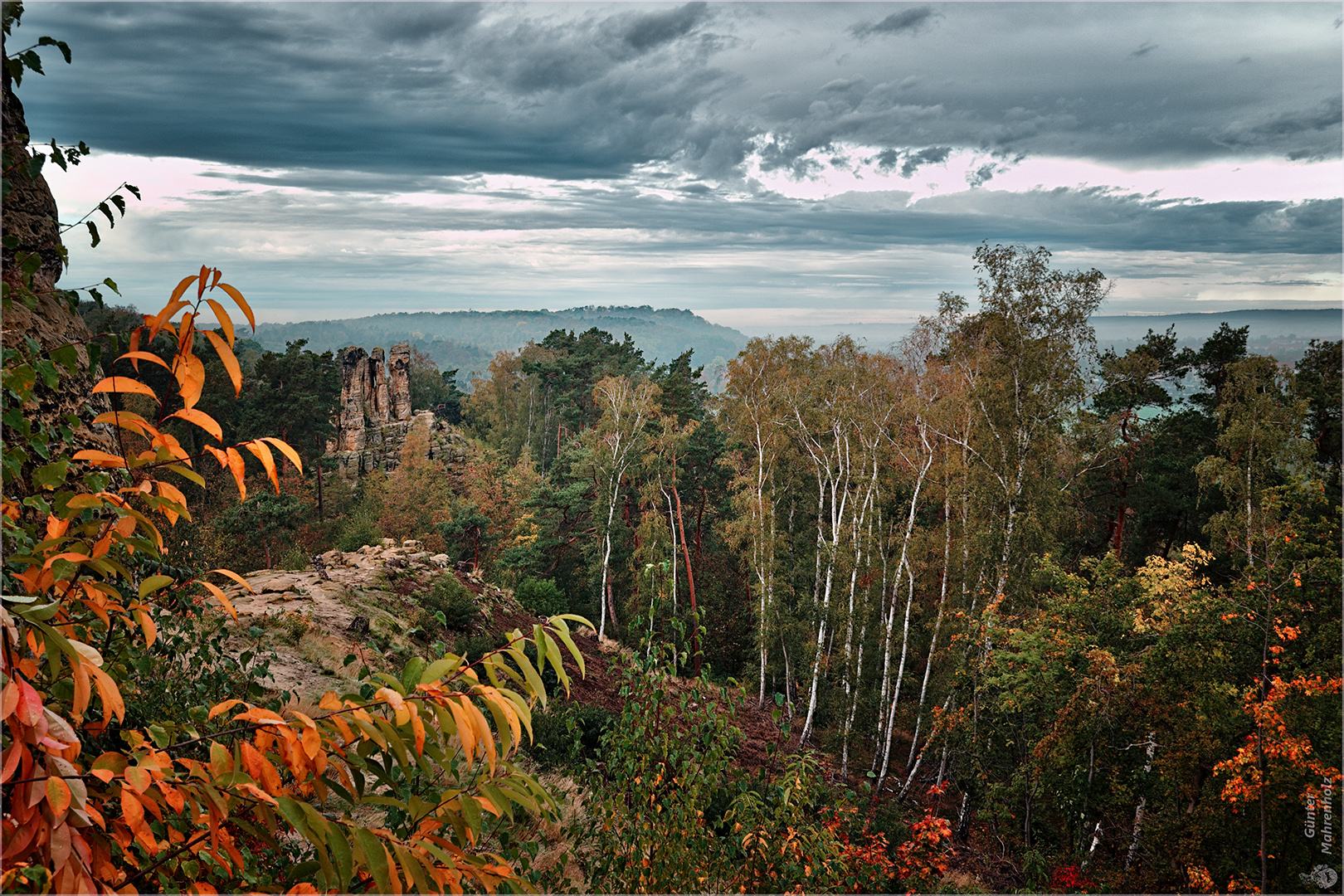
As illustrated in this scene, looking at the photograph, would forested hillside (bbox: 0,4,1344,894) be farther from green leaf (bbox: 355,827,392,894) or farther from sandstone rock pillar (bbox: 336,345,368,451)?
sandstone rock pillar (bbox: 336,345,368,451)

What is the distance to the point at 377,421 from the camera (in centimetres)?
4056

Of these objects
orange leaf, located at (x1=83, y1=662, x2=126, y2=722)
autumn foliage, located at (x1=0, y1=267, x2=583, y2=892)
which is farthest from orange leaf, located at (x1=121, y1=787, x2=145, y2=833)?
orange leaf, located at (x1=83, y1=662, x2=126, y2=722)

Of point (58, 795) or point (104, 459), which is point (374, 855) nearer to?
point (58, 795)

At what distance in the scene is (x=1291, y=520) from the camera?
9.32m

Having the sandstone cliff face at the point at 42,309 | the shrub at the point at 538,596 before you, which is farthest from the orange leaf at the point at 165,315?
the shrub at the point at 538,596

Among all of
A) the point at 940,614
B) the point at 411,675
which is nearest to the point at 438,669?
the point at 411,675

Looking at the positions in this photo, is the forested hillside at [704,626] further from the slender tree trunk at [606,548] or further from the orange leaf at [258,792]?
the slender tree trunk at [606,548]

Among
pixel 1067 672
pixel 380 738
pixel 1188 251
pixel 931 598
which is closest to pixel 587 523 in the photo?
pixel 931 598

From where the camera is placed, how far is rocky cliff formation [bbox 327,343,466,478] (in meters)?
37.7

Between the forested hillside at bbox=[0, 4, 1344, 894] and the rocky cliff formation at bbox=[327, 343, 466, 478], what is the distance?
15.0ft

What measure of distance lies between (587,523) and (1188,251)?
22392mm

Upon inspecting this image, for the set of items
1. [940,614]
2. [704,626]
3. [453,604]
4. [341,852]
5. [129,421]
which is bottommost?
[940,614]

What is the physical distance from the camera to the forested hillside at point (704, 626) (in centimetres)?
129

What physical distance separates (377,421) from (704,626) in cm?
4016
